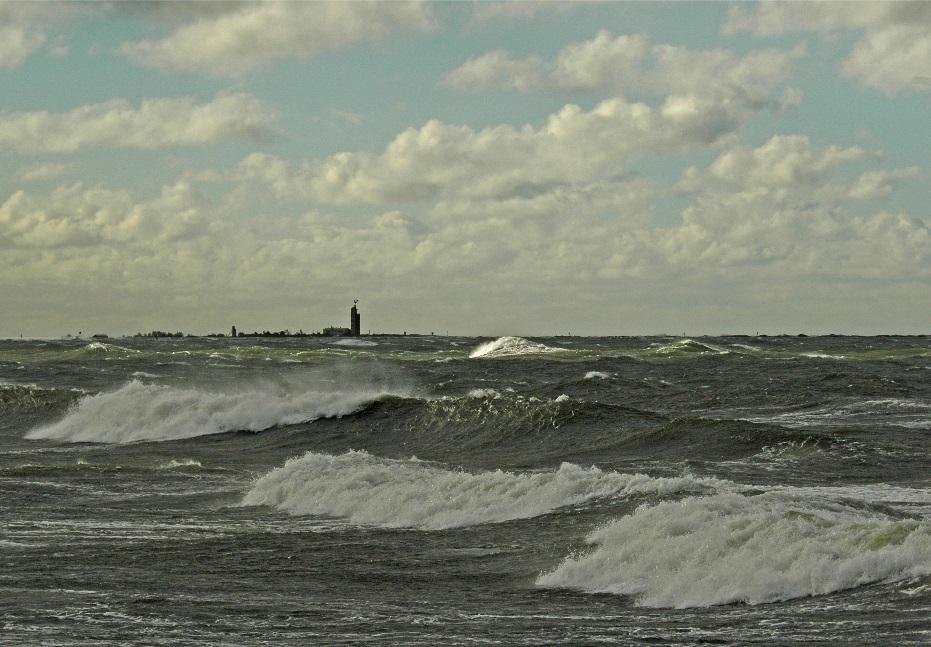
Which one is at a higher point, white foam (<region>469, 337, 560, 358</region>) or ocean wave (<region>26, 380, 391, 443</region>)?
white foam (<region>469, 337, 560, 358</region>)

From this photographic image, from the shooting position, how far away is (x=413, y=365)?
255ft

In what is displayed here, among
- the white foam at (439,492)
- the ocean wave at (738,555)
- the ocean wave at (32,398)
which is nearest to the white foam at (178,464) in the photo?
the white foam at (439,492)

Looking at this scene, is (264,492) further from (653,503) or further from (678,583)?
(678,583)

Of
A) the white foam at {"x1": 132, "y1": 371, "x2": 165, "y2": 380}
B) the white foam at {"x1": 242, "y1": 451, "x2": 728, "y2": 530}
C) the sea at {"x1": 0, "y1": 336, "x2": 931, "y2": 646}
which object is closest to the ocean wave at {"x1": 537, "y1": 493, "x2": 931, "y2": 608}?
the sea at {"x1": 0, "y1": 336, "x2": 931, "y2": 646}

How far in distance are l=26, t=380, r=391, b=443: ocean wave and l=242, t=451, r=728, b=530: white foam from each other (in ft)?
63.3

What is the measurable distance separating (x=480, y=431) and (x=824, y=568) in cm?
2440

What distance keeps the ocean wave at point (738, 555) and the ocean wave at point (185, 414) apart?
28210mm

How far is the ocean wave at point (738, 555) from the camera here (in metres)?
13.8

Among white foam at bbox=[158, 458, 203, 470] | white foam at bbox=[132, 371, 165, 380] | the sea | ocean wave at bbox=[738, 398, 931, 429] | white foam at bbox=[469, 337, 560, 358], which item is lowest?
white foam at bbox=[158, 458, 203, 470]

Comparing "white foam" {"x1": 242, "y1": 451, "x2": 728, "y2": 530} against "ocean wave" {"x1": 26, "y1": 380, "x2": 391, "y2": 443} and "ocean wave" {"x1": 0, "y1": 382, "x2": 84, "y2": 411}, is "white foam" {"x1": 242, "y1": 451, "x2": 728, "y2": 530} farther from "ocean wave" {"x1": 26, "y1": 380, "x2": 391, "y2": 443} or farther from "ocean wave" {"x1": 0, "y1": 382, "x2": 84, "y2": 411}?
"ocean wave" {"x1": 0, "y1": 382, "x2": 84, "y2": 411}

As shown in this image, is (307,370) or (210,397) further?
(307,370)

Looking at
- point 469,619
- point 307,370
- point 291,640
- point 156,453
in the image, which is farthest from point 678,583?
point 307,370

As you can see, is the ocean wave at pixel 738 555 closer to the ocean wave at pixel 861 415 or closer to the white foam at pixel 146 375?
the ocean wave at pixel 861 415

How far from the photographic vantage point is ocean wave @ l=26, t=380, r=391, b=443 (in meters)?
44.3
